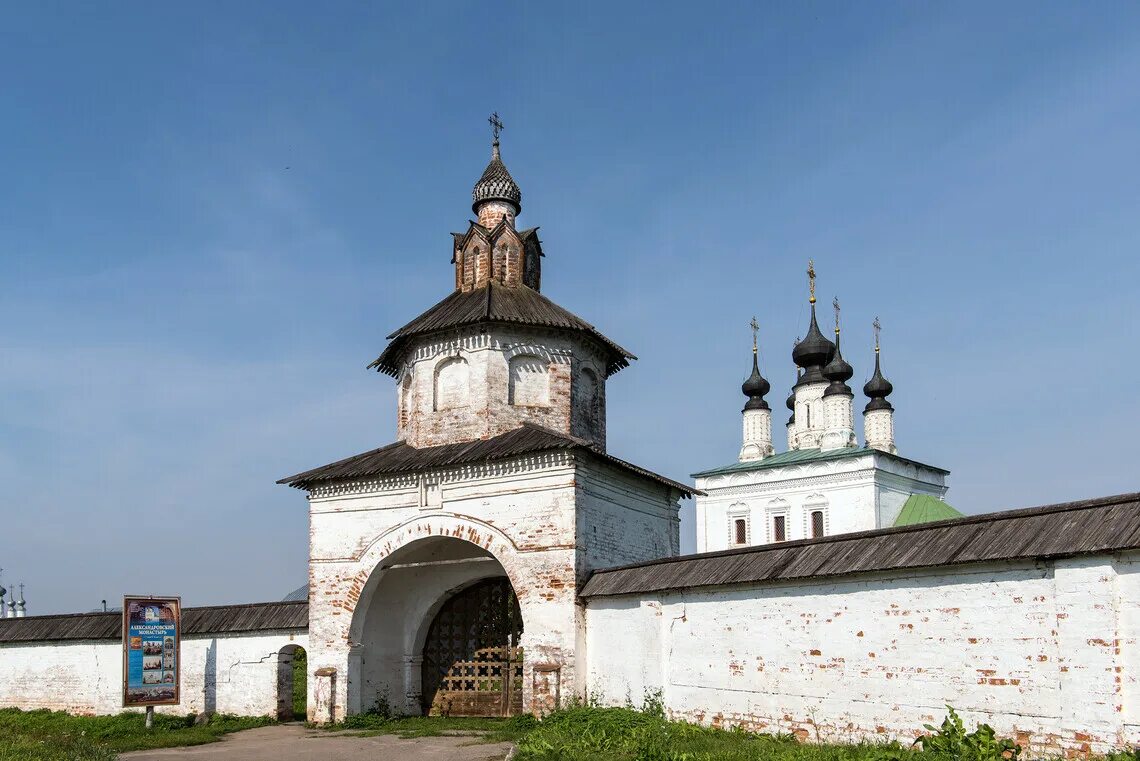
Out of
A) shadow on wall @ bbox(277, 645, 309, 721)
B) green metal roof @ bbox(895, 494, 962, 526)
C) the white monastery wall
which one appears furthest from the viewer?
green metal roof @ bbox(895, 494, 962, 526)

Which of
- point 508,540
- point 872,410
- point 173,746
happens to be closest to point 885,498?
point 872,410

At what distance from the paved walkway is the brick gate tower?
1589 mm

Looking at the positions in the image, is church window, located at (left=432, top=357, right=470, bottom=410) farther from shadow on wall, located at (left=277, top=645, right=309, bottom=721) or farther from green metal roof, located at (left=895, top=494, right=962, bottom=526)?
green metal roof, located at (left=895, top=494, right=962, bottom=526)

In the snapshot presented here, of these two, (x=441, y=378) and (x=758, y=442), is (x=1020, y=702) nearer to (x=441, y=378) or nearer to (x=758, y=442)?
(x=441, y=378)

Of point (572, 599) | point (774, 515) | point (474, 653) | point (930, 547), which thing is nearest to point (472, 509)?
point (572, 599)

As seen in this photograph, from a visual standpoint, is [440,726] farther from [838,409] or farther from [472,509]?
[838,409]

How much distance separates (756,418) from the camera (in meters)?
42.3

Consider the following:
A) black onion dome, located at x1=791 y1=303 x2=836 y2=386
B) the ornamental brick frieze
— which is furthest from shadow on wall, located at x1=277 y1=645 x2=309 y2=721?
black onion dome, located at x1=791 y1=303 x2=836 y2=386

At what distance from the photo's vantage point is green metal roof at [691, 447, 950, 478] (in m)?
37.1

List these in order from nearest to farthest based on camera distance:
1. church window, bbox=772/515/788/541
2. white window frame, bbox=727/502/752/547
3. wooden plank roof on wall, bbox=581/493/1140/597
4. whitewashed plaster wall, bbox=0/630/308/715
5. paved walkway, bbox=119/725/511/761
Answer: wooden plank roof on wall, bbox=581/493/1140/597 → paved walkway, bbox=119/725/511/761 → whitewashed plaster wall, bbox=0/630/308/715 → church window, bbox=772/515/788/541 → white window frame, bbox=727/502/752/547

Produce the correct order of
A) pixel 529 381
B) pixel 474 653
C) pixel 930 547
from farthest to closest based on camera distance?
pixel 474 653 < pixel 529 381 < pixel 930 547

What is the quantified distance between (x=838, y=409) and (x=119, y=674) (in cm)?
2763

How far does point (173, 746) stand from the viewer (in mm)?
14344

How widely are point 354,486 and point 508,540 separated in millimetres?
3053
